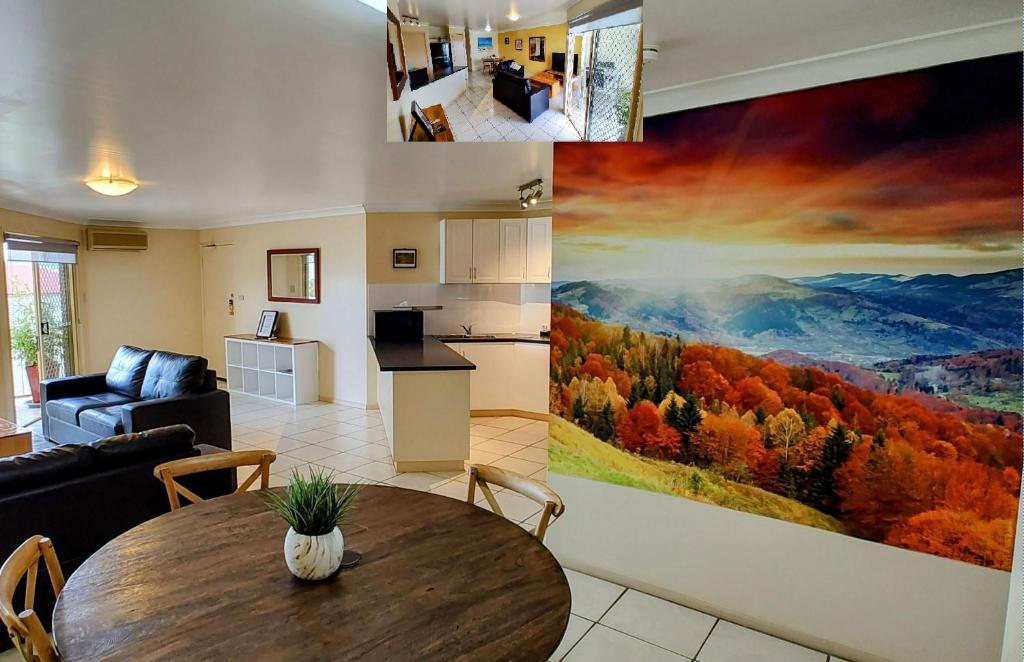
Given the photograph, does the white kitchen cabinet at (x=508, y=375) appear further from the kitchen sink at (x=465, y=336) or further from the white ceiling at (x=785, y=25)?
the white ceiling at (x=785, y=25)

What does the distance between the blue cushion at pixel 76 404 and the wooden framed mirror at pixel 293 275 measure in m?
2.36

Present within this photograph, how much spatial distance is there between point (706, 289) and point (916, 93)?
1.03m

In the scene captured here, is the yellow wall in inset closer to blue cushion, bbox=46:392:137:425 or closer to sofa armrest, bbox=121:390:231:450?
sofa armrest, bbox=121:390:231:450

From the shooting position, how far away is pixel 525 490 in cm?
194

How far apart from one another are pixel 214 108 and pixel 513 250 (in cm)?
353

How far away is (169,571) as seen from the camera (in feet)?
4.60

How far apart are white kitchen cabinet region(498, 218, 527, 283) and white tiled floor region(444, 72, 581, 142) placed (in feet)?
15.2

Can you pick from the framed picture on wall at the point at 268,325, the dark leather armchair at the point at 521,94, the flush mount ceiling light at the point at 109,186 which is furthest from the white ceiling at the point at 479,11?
the framed picture on wall at the point at 268,325

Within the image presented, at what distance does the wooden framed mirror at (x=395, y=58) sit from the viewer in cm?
124

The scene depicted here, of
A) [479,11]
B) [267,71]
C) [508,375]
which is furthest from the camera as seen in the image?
[508,375]

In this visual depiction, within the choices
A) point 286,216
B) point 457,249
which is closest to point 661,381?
point 457,249

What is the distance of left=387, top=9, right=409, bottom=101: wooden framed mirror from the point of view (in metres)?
1.24

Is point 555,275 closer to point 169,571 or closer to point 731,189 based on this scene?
point 731,189

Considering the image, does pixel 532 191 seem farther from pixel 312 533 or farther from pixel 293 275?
pixel 312 533
